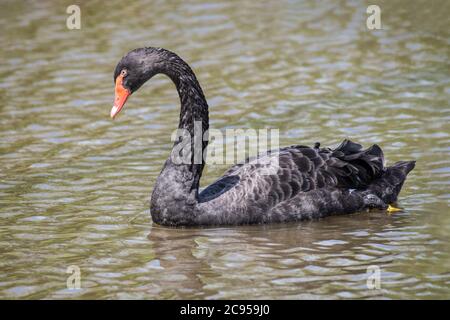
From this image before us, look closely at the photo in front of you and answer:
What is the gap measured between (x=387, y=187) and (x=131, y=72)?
2.51 meters

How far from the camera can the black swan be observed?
28.0 ft

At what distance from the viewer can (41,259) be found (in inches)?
307

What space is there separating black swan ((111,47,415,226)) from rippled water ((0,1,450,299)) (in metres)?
Result: 0.14

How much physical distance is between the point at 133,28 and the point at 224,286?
28.9ft

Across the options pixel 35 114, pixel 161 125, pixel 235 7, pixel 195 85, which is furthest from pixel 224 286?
pixel 235 7

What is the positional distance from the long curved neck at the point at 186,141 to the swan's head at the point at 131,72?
5.8 inches

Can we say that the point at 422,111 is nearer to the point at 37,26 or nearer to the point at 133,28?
the point at 133,28

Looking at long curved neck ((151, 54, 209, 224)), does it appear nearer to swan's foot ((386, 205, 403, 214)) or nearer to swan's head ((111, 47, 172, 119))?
→ swan's head ((111, 47, 172, 119))

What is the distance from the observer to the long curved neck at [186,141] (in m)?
8.61

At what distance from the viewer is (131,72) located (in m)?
8.55

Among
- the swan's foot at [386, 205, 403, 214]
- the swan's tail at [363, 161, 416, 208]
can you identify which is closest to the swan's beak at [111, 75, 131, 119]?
the swan's tail at [363, 161, 416, 208]

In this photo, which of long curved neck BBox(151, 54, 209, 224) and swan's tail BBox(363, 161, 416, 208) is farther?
swan's tail BBox(363, 161, 416, 208)

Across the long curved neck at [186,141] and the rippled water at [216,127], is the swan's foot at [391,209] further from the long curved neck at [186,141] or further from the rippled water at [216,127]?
the long curved neck at [186,141]

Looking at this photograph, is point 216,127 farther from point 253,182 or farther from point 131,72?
point 131,72
